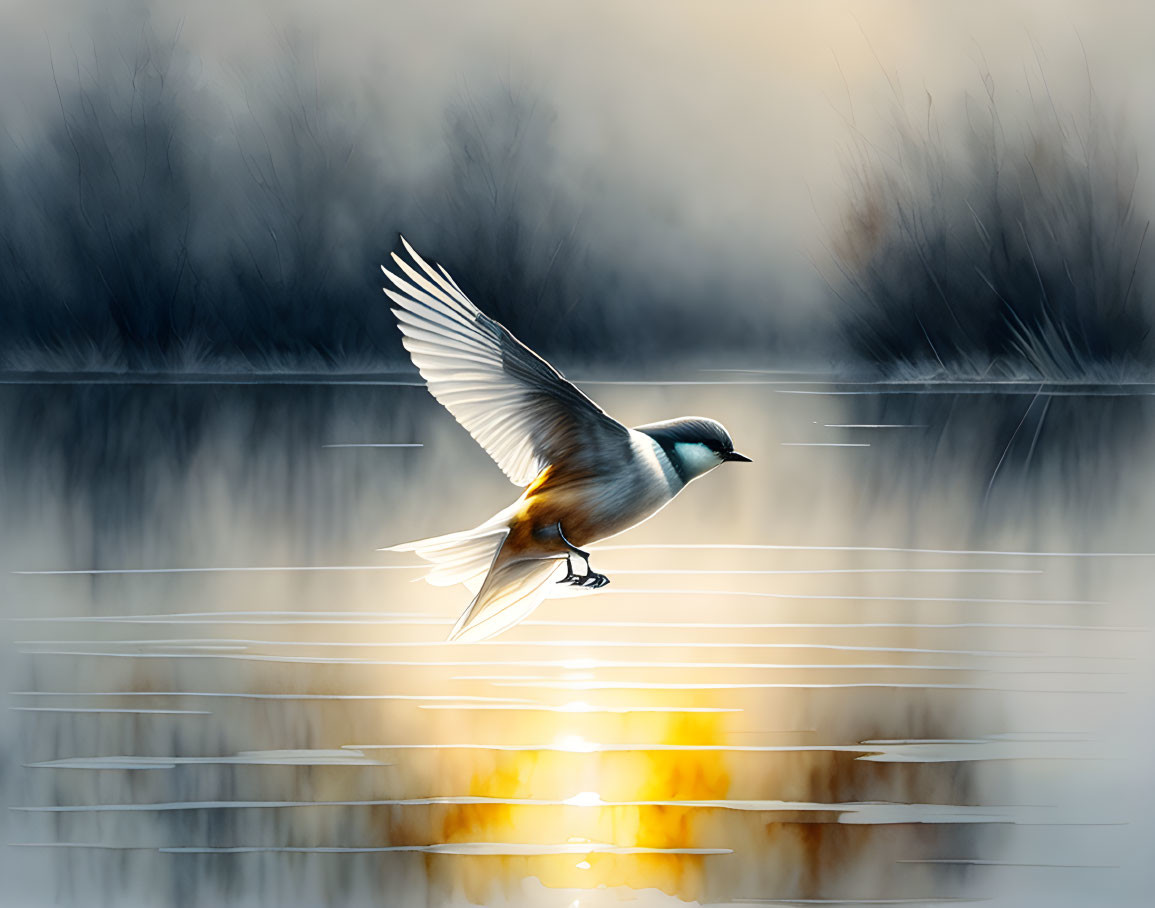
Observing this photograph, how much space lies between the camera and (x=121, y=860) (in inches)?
78.2

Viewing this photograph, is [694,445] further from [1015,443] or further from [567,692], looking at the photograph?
[1015,443]

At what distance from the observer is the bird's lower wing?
2.25 m

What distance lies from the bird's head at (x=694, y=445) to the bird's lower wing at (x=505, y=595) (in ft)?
0.80

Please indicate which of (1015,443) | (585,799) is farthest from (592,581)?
(1015,443)

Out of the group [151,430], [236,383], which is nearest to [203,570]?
[151,430]

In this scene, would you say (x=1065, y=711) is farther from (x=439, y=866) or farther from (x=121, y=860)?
(x=121, y=860)

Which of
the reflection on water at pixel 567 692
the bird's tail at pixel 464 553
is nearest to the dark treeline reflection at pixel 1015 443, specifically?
the reflection on water at pixel 567 692

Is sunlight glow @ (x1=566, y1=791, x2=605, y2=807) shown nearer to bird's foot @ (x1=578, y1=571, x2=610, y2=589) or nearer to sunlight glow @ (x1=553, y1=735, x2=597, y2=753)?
sunlight glow @ (x1=553, y1=735, x2=597, y2=753)

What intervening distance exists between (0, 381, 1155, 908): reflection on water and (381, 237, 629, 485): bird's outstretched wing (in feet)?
1.64

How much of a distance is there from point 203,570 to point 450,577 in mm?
1709

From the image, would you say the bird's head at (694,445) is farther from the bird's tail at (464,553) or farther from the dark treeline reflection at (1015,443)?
the dark treeline reflection at (1015,443)

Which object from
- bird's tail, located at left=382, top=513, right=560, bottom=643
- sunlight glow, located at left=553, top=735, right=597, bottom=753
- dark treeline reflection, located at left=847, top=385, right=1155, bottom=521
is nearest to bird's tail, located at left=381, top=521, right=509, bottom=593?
bird's tail, located at left=382, top=513, right=560, bottom=643

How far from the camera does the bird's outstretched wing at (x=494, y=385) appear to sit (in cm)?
213

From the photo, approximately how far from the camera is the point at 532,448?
2248 millimetres
